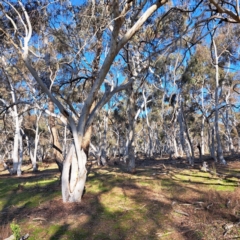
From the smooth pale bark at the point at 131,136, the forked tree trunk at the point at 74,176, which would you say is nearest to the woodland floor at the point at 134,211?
the forked tree trunk at the point at 74,176

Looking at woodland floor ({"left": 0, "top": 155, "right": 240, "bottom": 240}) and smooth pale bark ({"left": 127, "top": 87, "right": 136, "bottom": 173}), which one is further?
smooth pale bark ({"left": 127, "top": 87, "right": 136, "bottom": 173})

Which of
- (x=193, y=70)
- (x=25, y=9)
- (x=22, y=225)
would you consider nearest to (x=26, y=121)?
(x=193, y=70)

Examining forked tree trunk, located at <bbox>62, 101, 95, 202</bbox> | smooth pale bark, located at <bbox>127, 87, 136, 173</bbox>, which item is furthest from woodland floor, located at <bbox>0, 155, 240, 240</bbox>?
smooth pale bark, located at <bbox>127, 87, 136, 173</bbox>

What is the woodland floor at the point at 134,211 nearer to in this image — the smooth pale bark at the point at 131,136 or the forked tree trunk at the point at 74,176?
the forked tree trunk at the point at 74,176

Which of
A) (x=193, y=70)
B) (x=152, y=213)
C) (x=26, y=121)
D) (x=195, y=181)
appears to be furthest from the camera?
(x=26, y=121)

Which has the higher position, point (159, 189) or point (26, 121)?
point (26, 121)

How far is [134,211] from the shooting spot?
20.1 feet

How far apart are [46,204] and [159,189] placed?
3181 mm

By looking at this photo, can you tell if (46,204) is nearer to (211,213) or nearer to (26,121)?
(211,213)

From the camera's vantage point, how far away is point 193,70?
14656mm

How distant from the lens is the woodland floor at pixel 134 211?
16.1ft

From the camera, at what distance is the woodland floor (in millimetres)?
4922

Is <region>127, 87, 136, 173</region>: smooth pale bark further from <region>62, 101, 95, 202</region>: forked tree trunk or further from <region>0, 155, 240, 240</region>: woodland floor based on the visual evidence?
<region>62, 101, 95, 202</region>: forked tree trunk

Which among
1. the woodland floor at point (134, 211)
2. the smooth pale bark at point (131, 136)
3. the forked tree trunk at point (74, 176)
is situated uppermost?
the smooth pale bark at point (131, 136)
